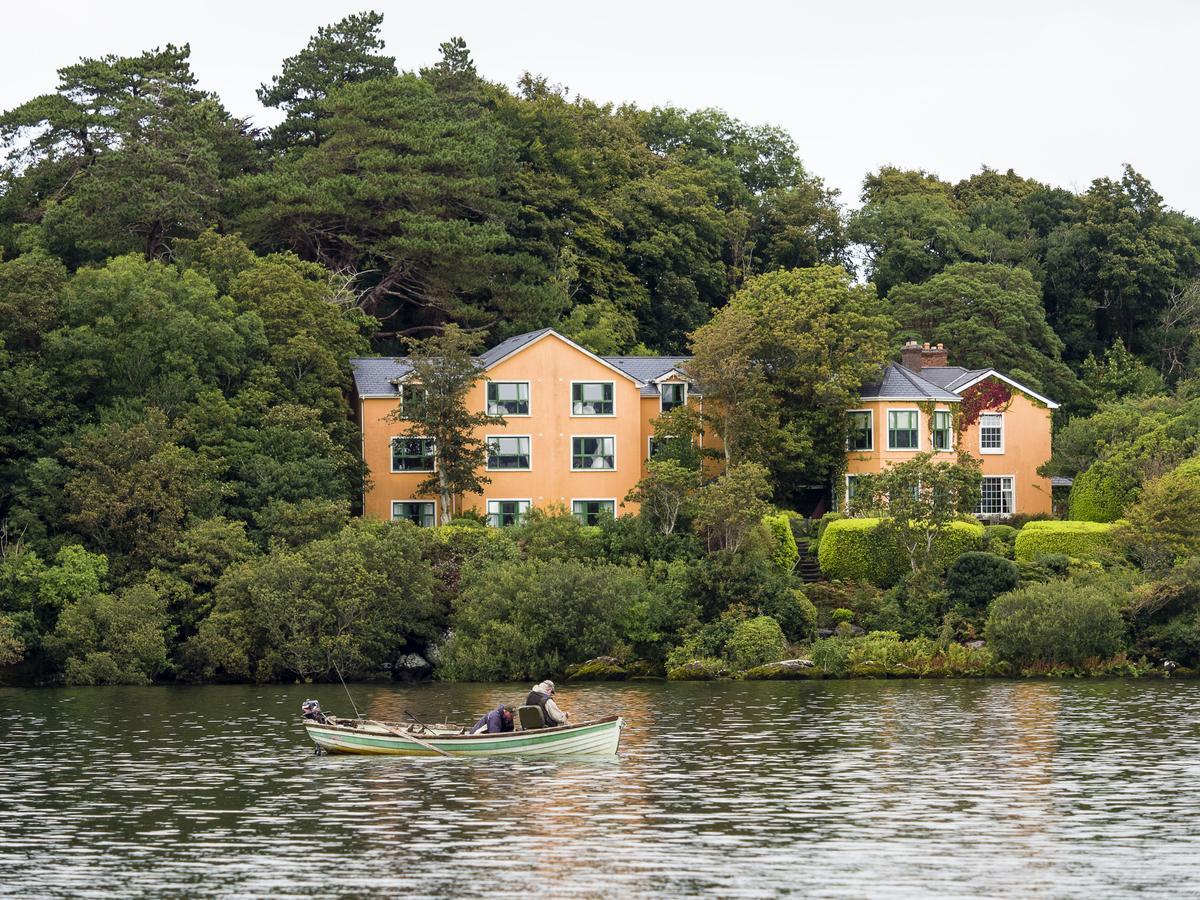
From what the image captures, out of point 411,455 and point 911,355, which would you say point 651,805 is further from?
point 911,355

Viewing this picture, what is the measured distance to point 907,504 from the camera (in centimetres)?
7406

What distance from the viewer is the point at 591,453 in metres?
87.2

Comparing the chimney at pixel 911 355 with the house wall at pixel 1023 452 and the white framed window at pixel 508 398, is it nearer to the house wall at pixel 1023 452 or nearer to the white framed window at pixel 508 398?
the house wall at pixel 1023 452

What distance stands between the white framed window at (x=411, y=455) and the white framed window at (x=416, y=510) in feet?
5.07

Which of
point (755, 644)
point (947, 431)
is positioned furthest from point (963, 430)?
point (755, 644)

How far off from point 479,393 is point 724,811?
5060cm

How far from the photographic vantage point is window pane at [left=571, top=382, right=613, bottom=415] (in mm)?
87188

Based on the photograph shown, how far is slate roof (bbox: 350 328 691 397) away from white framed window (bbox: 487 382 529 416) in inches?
50.2

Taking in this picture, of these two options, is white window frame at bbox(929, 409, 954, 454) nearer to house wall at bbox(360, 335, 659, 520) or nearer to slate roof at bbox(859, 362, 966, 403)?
slate roof at bbox(859, 362, 966, 403)

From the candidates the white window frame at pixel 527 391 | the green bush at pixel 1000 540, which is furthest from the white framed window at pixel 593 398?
the green bush at pixel 1000 540

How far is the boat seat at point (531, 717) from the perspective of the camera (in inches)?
1799

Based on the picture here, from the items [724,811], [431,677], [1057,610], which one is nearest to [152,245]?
[431,677]

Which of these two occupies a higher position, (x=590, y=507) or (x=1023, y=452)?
(x=1023, y=452)

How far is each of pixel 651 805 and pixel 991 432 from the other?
5464 cm
